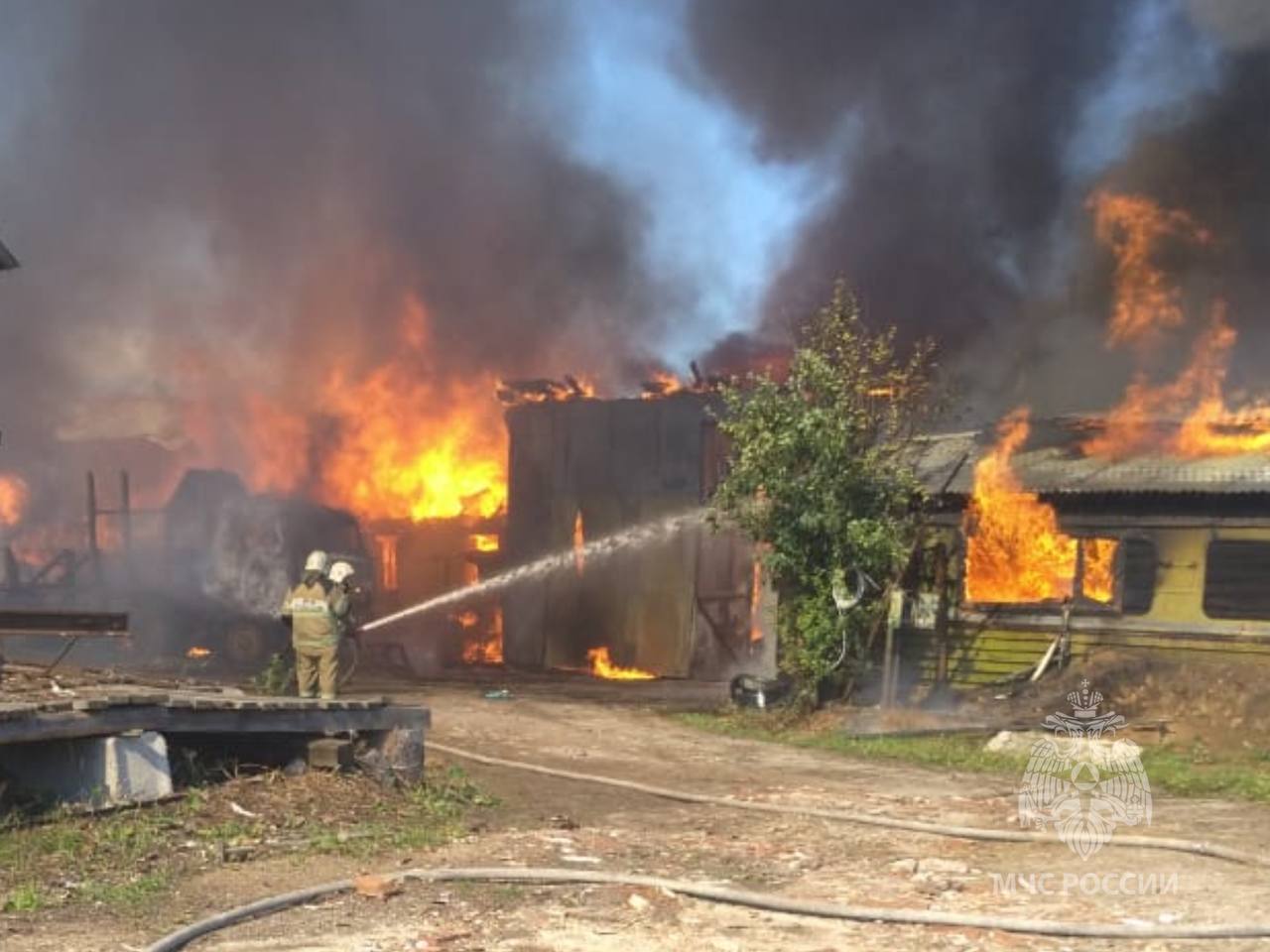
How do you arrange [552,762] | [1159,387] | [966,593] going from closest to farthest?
[552,762] → [966,593] → [1159,387]

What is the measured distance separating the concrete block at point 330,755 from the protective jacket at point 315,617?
6.10 ft

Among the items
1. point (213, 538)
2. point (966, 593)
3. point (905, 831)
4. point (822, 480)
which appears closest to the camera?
point (905, 831)

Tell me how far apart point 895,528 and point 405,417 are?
19.8 m

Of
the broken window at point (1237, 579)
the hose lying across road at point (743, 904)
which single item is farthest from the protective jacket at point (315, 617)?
the broken window at point (1237, 579)

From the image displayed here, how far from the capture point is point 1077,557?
52.8 ft

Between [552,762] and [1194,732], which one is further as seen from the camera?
[1194,732]

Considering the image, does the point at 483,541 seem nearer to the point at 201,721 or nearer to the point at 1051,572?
the point at 1051,572

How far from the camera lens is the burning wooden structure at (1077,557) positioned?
15.0 metres

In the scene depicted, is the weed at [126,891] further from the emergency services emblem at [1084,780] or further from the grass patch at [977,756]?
the grass patch at [977,756]

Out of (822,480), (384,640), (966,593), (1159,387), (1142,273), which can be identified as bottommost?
Result: (384,640)

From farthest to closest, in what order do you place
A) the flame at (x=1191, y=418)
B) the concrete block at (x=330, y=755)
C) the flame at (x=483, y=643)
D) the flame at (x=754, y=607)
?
the flame at (x=483, y=643) < the flame at (x=754, y=607) < the flame at (x=1191, y=418) < the concrete block at (x=330, y=755)

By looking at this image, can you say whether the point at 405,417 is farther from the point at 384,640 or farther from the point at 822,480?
the point at 822,480

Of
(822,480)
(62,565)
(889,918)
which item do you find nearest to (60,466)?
(62,565)

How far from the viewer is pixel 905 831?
844 cm
